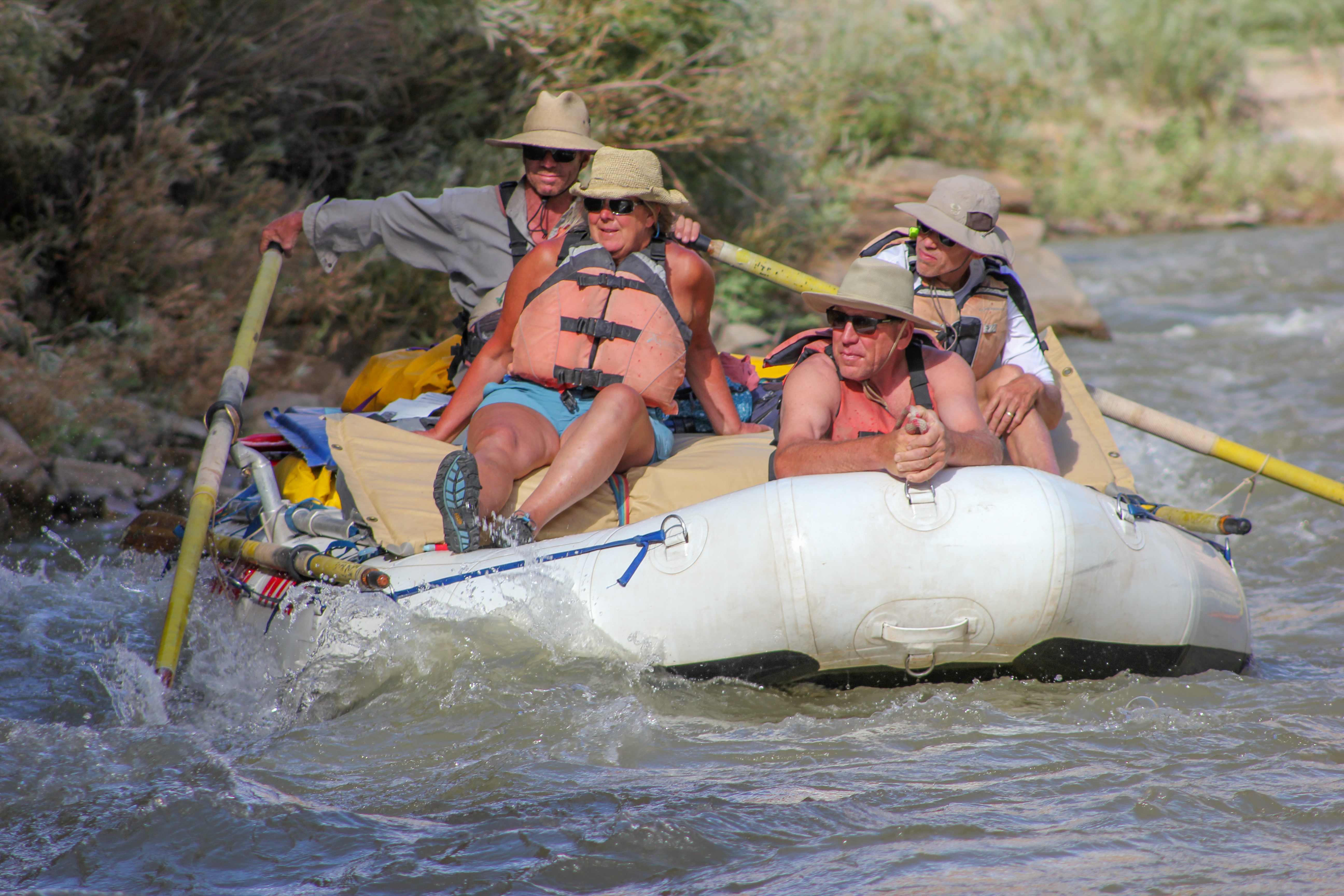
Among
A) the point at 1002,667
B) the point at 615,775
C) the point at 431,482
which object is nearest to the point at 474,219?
the point at 431,482

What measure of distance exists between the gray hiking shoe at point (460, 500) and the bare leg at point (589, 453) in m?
0.09

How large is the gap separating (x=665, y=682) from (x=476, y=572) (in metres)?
0.62

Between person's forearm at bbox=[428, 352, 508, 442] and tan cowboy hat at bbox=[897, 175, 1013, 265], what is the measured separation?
1498mm

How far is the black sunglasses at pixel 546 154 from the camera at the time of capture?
4.76 m

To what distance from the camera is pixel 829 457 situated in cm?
350

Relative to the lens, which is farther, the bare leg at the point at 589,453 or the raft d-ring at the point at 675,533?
the bare leg at the point at 589,453

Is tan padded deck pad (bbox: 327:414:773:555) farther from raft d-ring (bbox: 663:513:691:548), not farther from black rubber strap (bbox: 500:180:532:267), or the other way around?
black rubber strap (bbox: 500:180:532:267)

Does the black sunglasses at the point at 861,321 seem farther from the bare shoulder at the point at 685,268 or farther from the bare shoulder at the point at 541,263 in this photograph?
the bare shoulder at the point at 541,263

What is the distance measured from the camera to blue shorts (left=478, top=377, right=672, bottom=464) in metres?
3.99

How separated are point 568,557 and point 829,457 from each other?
0.81 meters

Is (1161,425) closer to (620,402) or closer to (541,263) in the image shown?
(620,402)

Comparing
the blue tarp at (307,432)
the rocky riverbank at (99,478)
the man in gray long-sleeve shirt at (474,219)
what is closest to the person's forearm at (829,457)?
the blue tarp at (307,432)

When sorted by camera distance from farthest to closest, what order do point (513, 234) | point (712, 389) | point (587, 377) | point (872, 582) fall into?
point (513, 234)
point (712, 389)
point (587, 377)
point (872, 582)

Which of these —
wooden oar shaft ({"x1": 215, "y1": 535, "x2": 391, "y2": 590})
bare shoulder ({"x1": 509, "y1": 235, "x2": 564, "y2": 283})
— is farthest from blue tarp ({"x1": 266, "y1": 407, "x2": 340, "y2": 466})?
bare shoulder ({"x1": 509, "y1": 235, "x2": 564, "y2": 283})
